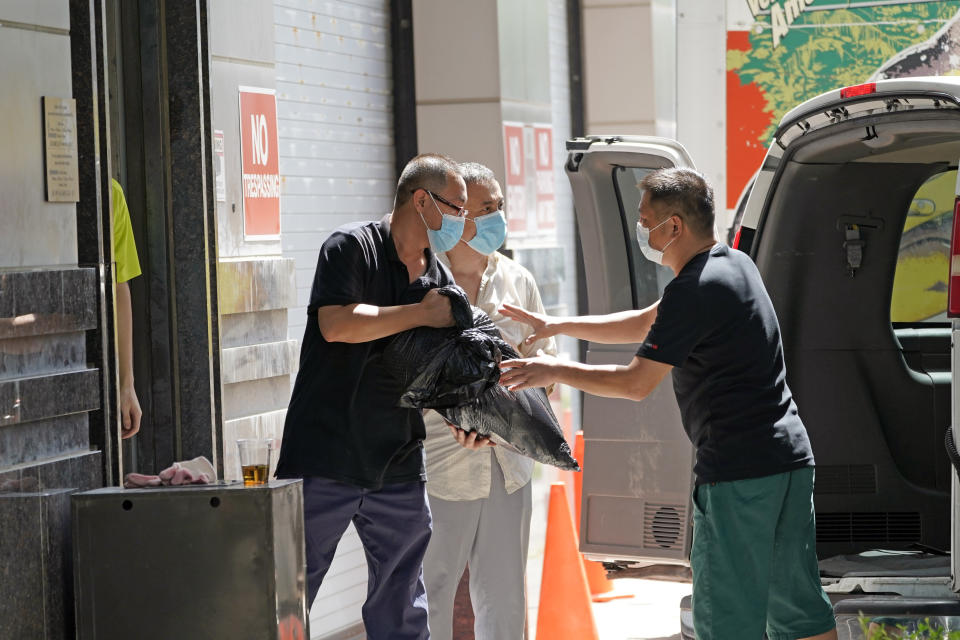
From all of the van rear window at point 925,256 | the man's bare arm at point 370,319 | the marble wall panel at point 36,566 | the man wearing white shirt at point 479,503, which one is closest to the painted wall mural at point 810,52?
the van rear window at point 925,256

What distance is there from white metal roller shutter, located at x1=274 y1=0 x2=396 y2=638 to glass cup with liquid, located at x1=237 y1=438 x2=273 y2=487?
301 centimetres

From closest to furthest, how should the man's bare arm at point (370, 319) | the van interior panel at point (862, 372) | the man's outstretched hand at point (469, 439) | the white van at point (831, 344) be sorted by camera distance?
the man's bare arm at point (370, 319), the man's outstretched hand at point (469, 439), the white van at point (831, 344), the van interior panel at point (862, 372)

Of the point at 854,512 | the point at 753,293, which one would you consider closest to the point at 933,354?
the point at 854,512

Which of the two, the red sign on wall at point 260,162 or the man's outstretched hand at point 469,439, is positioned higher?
the red sign on wall at point 260,162

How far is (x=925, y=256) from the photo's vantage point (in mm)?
7000

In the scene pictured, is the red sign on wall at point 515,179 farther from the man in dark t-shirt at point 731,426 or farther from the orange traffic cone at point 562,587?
the man in dark t-shirt at point 731,426

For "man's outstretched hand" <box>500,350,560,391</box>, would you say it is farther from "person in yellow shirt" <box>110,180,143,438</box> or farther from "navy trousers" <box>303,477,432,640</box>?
"person in yellow shirt" <box>110,180,143,438</box>

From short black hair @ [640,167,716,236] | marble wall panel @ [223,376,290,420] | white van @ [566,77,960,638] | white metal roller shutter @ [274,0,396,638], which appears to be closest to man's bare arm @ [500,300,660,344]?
white van @ [566,77,960,638]

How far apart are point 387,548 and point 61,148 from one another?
1806 mm

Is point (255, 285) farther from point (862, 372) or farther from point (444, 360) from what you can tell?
point (862, 372)

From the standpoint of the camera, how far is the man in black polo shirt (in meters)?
4.93

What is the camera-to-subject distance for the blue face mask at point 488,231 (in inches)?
220

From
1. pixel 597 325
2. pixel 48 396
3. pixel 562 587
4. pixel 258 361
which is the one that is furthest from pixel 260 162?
pixel 562 587

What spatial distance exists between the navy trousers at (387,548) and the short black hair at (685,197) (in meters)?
1.33
